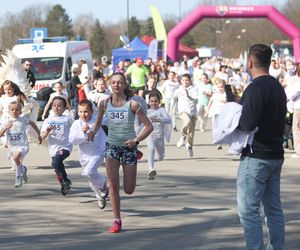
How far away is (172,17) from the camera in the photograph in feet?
417

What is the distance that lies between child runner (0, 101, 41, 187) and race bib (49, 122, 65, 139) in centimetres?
59

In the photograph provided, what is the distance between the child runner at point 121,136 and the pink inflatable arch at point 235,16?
32.1m

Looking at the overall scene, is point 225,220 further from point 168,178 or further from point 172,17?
point 172,17

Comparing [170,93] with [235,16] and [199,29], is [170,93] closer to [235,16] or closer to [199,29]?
[235,16]

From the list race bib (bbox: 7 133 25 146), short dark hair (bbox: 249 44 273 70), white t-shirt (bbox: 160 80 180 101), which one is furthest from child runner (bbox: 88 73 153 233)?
white t-shirt (bbox: 160 80 180 101)

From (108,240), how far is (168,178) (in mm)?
4661

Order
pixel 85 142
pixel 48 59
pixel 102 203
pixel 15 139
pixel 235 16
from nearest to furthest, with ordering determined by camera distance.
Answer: pixel 102 203 → pixel 85 142 → pixel 15 139 → pixel 48 59 → pixel 235 16

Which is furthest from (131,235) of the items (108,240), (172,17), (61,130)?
(172,17)

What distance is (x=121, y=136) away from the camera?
8.71 meters

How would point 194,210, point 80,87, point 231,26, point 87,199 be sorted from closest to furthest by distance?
1. point 194,210
2. point 87,199
3. point 80,87
4. point 231,26

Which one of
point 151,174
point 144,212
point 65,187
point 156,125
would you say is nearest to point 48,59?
point 156,125

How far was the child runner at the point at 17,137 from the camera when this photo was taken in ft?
37.9

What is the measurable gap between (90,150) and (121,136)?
1457 millimetres

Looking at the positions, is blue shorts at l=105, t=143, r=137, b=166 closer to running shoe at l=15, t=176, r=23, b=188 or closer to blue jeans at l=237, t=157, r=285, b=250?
blue jeans at l=237, t=157, r=285, b=250
